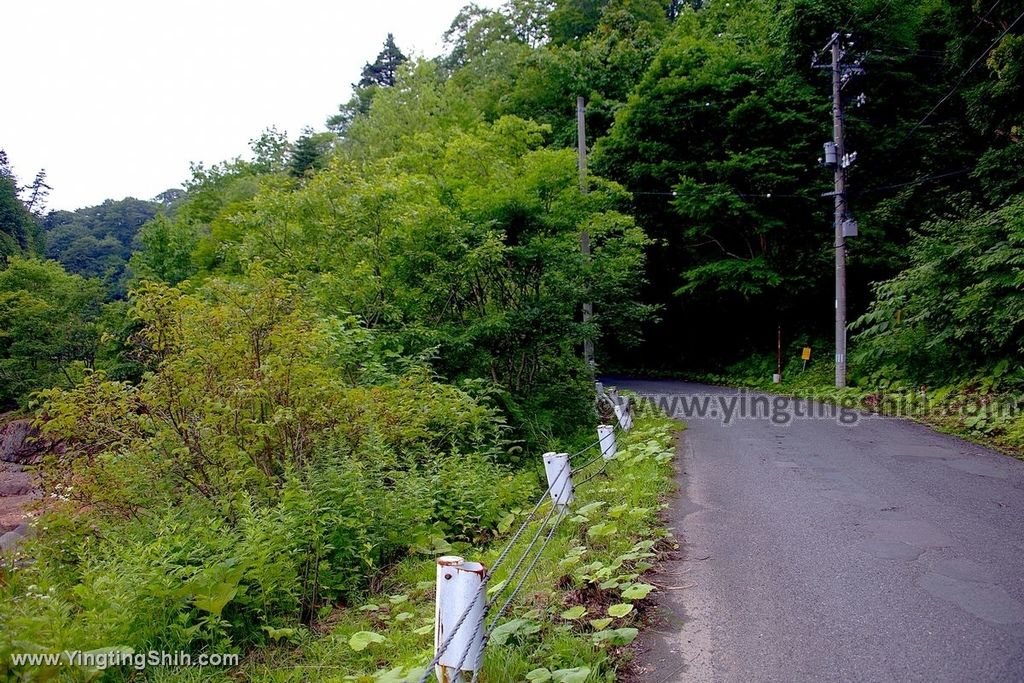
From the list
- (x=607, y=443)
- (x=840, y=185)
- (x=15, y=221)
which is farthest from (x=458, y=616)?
(x=15, y=221)

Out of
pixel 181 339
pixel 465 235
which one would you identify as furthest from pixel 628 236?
pixel 181 339

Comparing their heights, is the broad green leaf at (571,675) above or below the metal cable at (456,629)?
below

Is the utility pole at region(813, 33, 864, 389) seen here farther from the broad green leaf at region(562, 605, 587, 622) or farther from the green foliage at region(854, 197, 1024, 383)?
the broad green leaf at region(562, 605, 587, 622)

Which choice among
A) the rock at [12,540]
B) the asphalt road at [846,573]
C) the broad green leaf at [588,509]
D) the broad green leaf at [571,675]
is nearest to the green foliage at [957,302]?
the asphalt road at [846,573]

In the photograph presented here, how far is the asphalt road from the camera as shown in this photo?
12.0 ft

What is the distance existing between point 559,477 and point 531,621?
2.26 metres

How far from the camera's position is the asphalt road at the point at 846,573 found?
367cm

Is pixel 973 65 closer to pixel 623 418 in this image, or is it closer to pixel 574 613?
pixel 623 418

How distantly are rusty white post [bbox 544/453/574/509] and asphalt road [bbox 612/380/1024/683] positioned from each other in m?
1.18

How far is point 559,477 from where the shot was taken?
630 cm

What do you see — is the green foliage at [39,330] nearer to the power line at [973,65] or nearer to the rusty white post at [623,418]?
the rusty white post at [623,418]

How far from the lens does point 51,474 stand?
21.3 ft

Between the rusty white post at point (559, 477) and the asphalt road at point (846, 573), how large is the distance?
118 cm

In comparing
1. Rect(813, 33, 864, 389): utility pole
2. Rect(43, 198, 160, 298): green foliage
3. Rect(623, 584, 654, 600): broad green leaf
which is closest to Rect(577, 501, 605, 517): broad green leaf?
Rect(623, 584, 654, 600): broad green leaf
